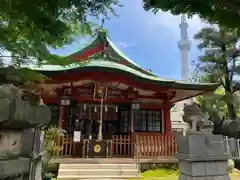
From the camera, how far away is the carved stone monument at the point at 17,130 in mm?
2609

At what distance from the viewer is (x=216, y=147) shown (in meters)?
5.18

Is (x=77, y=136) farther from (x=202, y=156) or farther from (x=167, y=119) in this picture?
(x=202, y=156)

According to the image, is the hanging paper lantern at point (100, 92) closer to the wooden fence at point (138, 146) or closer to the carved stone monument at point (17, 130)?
the wooden fence at point (138, 146)

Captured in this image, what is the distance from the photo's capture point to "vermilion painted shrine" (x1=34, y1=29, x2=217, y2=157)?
36.9 feet

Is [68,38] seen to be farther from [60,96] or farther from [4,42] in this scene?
[60,96]

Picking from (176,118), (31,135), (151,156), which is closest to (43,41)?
(31,135)

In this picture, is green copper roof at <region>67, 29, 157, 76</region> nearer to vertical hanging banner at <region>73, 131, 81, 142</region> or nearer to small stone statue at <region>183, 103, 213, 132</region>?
vertical hanging banner at <region>73, 131, 81, 142</region>

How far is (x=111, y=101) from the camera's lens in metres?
13.7

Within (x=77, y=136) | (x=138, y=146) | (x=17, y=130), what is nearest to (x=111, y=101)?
(x=77, y=136)


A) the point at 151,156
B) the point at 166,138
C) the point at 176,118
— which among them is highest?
the point at 176,118

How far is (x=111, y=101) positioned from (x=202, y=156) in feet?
29.7

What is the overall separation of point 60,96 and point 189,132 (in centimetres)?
900

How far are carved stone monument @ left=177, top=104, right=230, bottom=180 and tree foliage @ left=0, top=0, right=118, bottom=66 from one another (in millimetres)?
3291

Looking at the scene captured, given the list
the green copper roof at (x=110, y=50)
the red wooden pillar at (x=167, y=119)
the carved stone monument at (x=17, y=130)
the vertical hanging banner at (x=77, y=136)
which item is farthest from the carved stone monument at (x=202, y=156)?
the green copper roof at (x=110, y=50)
